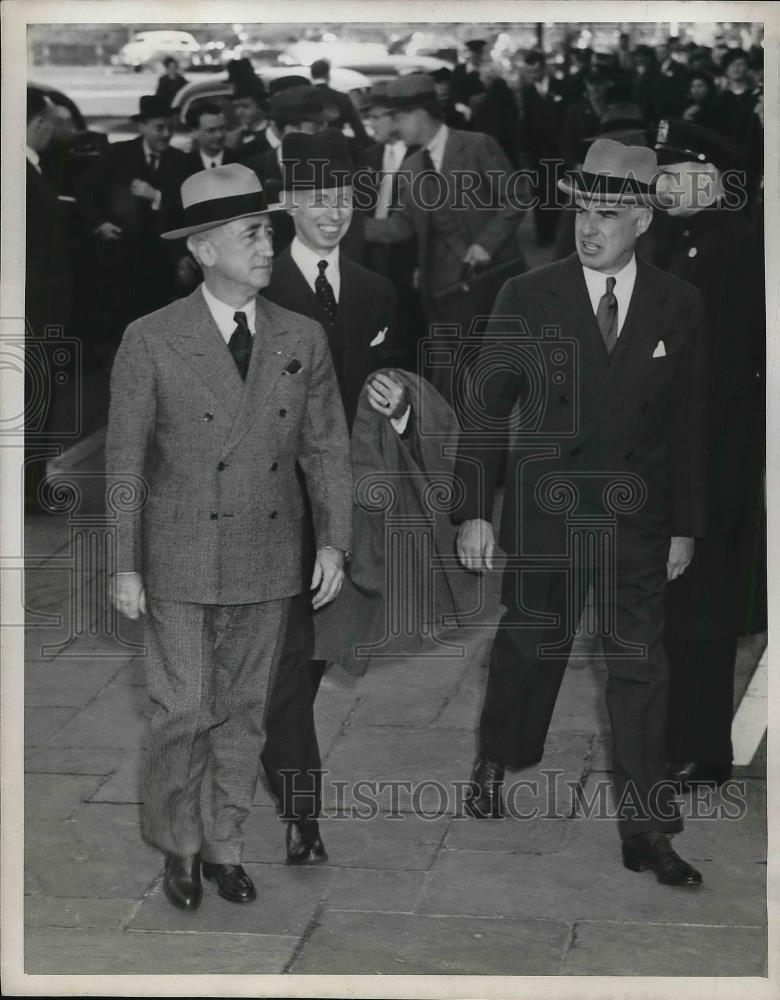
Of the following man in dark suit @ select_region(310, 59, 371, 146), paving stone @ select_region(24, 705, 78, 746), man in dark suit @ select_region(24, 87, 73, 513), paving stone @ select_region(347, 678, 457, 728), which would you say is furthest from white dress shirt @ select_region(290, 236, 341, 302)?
paving stone @ select_region(24, 705, 78, 746)

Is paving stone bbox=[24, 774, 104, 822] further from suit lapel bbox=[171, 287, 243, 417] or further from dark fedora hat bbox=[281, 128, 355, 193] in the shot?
dark fedora hat bbox=[281, 128, 355, 193]

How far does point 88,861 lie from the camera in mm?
6367

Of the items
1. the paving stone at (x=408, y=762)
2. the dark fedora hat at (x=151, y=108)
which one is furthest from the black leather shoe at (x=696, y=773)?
the dark fedora hat at (x=151, y=108)

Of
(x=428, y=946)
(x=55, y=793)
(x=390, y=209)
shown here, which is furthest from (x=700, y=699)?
(x=55, y=793)

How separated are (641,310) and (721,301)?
0.24m

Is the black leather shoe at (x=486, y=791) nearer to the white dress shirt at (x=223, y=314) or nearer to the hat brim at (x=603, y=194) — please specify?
the white dress shirt at (x=223, y=314)

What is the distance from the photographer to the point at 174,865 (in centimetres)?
629

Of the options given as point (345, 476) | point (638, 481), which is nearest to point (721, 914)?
point (638, 481)

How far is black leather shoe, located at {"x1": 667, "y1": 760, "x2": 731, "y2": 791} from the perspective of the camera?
21.1ft

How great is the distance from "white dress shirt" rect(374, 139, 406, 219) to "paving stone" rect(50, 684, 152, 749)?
1.60 meters

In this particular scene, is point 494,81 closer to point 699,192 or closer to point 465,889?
point 699,192

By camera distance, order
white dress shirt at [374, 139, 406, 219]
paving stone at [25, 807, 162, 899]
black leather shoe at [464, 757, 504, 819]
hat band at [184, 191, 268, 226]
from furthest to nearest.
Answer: black leather shoe at [464, 757, 504, 819] < paving stone at [25, 807, 162, 899] < white dress shirt at [374, 139, 406, 219] < hat band at [184, 191, 268, 226]

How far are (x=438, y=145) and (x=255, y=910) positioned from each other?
2.29 metres

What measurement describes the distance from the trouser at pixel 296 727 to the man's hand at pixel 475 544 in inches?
19.0
